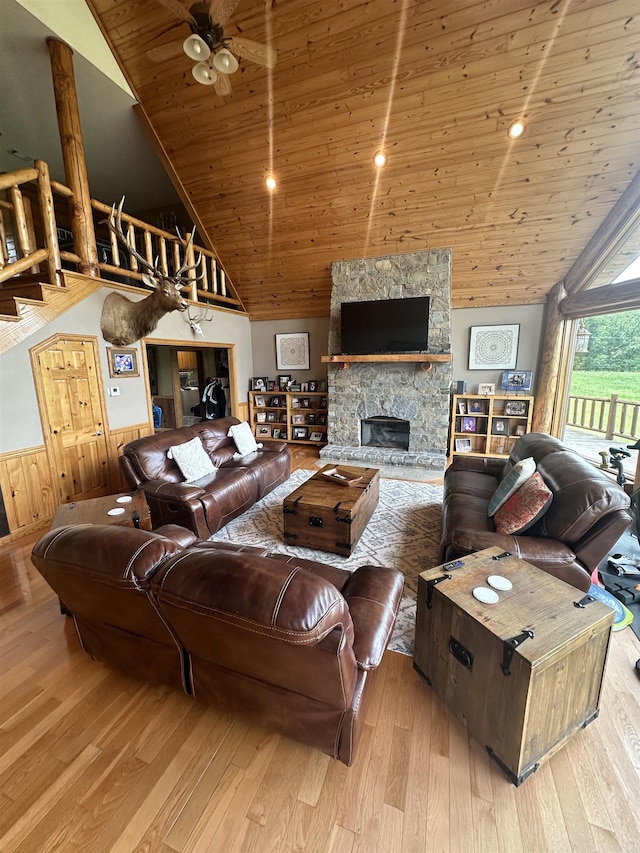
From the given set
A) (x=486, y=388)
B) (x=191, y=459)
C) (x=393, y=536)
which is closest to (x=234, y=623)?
(x=393, y=536)

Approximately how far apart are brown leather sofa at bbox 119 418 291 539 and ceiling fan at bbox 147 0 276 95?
2961 millimetres

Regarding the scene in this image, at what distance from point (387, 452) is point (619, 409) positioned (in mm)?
3450

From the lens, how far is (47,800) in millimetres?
1272

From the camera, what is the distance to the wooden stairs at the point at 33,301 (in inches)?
119

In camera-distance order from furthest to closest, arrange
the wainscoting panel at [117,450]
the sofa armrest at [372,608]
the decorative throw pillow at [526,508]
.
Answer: the wainscoting panel at [117,450] < the decorative throw pillow at [526,508] < the sofa armrest at [372,608]

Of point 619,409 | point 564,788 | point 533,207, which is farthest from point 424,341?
point 564,788

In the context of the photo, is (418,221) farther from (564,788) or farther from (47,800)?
(47,800)

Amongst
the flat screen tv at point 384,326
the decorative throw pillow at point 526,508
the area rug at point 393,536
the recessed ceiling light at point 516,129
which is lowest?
the area rug at point 393,536

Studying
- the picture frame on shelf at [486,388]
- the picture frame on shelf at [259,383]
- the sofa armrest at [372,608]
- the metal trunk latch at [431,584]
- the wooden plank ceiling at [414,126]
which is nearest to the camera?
the sofa armrest at [372,608]

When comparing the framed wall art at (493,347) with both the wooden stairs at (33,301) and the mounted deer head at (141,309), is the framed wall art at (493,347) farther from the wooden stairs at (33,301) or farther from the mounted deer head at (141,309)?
the wooden stairs at (33,301)

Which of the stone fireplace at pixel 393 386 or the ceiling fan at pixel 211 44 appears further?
the stone fireplace at pixel 393 386

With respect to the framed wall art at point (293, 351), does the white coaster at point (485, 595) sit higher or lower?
lower

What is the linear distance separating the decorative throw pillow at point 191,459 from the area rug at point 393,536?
2.02 ft

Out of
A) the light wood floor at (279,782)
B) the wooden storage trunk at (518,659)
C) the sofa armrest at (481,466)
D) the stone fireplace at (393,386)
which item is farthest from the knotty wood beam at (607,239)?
the light wood floor at (279,782)
